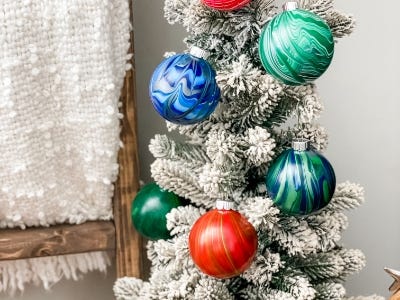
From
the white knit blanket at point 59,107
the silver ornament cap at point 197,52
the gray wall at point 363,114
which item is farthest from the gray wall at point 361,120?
the silver ornament cap at point 197,52

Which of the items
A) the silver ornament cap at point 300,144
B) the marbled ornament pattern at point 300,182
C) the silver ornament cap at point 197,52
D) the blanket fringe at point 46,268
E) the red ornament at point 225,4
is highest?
the red ornament at point 225,4

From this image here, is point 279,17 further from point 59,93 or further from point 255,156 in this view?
point 59,93

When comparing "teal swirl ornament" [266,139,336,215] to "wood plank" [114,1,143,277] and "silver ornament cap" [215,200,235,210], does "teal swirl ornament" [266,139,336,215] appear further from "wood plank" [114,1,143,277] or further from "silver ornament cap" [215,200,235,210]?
"wood plank" [114,1,143,277]

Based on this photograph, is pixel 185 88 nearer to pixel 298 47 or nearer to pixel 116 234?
pixel 298 47

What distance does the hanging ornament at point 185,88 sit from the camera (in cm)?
66

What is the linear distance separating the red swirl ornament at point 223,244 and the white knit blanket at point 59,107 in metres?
0.24

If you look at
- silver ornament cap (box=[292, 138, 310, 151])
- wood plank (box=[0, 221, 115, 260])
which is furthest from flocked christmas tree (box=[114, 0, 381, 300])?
wood plank (box=[0, 221, 115, 260])

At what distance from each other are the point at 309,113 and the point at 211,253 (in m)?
0.18

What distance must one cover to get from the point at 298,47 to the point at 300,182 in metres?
0.14

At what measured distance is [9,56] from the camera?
0.77 meters

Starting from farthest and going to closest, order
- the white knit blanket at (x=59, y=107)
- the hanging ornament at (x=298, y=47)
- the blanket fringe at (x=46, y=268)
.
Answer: the blanket fringe at (x=46, y=268), the white knit blanket at (x=59, y=107), the hanging ornament at (x=298, y=47)

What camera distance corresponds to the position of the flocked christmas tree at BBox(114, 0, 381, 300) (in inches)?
26.1

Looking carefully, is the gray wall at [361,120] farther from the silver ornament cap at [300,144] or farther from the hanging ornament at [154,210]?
the silver ornament cap at [300,144]

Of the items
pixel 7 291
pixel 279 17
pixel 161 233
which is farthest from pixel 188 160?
pixel 7 291
